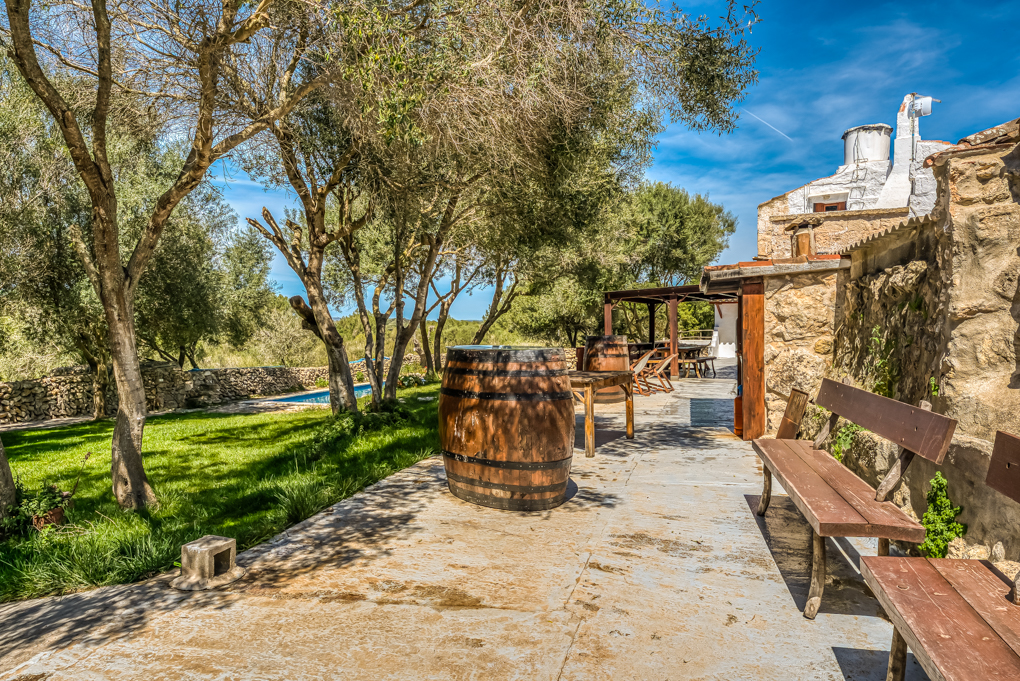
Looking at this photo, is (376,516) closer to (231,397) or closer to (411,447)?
(411,447)

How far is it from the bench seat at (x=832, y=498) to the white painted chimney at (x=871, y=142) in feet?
54.5

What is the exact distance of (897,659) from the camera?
6.31 feet

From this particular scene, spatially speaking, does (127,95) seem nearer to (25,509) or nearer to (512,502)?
(25,509)

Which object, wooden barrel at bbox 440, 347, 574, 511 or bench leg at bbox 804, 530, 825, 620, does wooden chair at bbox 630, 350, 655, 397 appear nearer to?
wooden barrel at bbox 440, 347, 574, 511


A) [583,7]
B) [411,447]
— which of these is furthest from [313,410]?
[583,7]

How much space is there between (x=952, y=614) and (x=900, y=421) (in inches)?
53.6

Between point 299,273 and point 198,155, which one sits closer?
point 198,155

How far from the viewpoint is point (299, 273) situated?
9.12 m

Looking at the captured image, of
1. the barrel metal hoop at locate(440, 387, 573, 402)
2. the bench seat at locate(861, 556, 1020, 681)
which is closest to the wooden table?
the barrel metal hoop at locate(440, 387, 573, 402)

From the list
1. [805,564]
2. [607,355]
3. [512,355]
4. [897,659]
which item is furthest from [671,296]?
[897,659]

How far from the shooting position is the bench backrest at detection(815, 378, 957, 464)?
2387 mm

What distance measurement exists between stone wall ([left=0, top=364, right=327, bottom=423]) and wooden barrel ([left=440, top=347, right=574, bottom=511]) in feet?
45.9

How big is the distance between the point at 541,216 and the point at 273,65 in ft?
14.3

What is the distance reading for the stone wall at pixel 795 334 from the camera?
20.5ft
